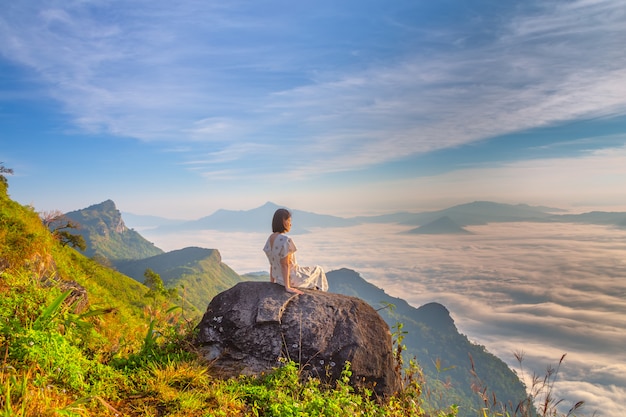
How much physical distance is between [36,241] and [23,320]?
1090cm

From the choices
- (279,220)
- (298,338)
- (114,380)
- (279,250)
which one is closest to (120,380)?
(114,380)

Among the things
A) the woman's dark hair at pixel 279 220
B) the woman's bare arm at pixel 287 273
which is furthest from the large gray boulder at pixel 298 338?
the woman's dark hair at pixel 279 220

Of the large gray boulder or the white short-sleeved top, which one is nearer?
the large gray boulder

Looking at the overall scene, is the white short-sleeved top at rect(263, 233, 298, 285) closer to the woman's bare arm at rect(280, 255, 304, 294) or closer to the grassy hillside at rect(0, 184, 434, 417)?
the woman's bare arm at rect(280, 255, 304, 294)

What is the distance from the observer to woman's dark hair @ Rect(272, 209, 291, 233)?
9.57 metres

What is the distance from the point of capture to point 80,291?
8.49 metres

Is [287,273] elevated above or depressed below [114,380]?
above

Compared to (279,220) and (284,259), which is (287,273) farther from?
(279,220)

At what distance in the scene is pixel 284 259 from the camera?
9.17m

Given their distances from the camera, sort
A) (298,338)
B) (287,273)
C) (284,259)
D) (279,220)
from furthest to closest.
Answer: (279,220) → (284,259) → (287,273) → (298,338)

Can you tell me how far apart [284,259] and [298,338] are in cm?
197

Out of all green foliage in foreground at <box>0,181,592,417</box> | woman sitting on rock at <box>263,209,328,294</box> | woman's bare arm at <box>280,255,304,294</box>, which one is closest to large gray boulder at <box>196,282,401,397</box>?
woman's bare arm at <box>280,255,304,294</box>

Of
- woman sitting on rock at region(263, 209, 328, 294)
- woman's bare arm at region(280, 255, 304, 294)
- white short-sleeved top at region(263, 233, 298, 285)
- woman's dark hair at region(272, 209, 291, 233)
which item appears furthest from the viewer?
woman's dark hair at region(272, 209, 291, 233)

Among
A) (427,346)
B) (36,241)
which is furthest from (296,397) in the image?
(427,346)
